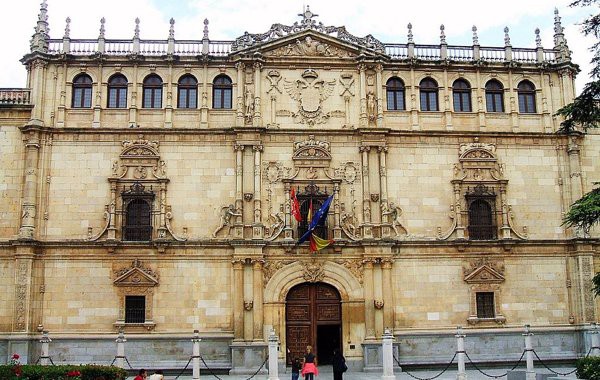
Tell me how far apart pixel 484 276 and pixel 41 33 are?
2487cm

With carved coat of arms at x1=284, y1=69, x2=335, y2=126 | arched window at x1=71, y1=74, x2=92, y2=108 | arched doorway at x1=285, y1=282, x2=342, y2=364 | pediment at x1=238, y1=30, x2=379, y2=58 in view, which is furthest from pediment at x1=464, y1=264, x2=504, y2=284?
arched window at x1=71, y1=74, x2=92, y2=108

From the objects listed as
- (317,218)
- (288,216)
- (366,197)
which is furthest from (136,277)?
(366,197)

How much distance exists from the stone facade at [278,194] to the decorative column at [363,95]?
0.11 meters

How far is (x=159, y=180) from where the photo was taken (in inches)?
1312

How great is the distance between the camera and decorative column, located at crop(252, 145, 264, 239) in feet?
107

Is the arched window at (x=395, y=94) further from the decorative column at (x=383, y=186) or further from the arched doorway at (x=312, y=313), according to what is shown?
the arched doorway at (x=312, y=313)

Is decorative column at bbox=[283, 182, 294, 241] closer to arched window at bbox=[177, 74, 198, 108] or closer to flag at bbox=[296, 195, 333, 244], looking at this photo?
flag at bbox=[296, 195, 333, 244]

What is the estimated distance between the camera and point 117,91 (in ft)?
113

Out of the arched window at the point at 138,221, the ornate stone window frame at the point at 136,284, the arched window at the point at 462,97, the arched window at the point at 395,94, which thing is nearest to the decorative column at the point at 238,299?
the ornate stone window frame at the point at 136,284

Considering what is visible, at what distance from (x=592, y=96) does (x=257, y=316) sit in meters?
17.2

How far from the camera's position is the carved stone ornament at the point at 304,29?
35031 millimetres

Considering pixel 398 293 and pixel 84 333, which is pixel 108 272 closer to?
pixel 84 333

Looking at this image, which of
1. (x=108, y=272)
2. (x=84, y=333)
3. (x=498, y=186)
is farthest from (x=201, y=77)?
(x=498, y=186)

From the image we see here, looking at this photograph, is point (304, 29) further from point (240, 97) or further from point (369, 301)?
point (369, 301)
